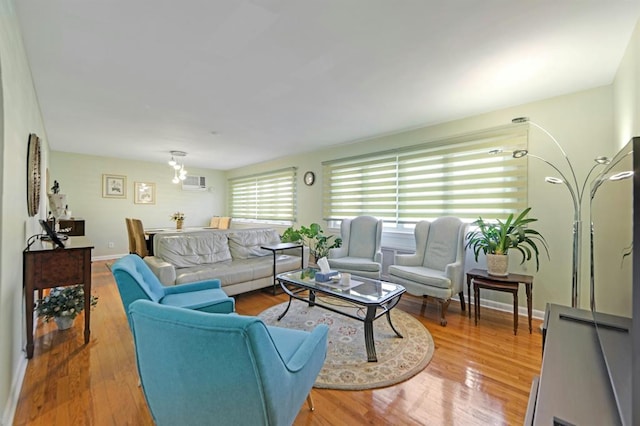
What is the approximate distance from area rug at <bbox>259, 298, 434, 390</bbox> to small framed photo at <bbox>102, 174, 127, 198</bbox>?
5.42 m

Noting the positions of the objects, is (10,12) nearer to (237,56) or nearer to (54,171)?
(237,56)

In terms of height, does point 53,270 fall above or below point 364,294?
above

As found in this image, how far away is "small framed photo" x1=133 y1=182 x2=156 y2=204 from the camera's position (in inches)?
257

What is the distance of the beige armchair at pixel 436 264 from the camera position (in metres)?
2.82

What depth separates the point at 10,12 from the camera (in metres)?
1.50

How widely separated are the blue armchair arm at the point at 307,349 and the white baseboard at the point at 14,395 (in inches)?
59.2

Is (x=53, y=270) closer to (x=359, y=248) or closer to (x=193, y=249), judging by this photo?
(x=193, y=249)

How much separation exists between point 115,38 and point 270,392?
2.41m

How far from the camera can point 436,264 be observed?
331 centimetres

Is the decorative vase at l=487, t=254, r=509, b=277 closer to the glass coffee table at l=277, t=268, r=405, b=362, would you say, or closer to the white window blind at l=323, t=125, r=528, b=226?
the white window blind at l=323, t=125, r=528, b=226

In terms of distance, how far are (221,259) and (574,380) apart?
11.9 feet

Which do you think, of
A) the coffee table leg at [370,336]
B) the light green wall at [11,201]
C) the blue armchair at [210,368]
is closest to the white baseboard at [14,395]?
the light green wall at [11,201]

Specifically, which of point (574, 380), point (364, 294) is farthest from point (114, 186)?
point (574, 380)

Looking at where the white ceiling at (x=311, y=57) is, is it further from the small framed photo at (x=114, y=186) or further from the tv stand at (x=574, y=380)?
the small framed photo at (x=114, y=186)
